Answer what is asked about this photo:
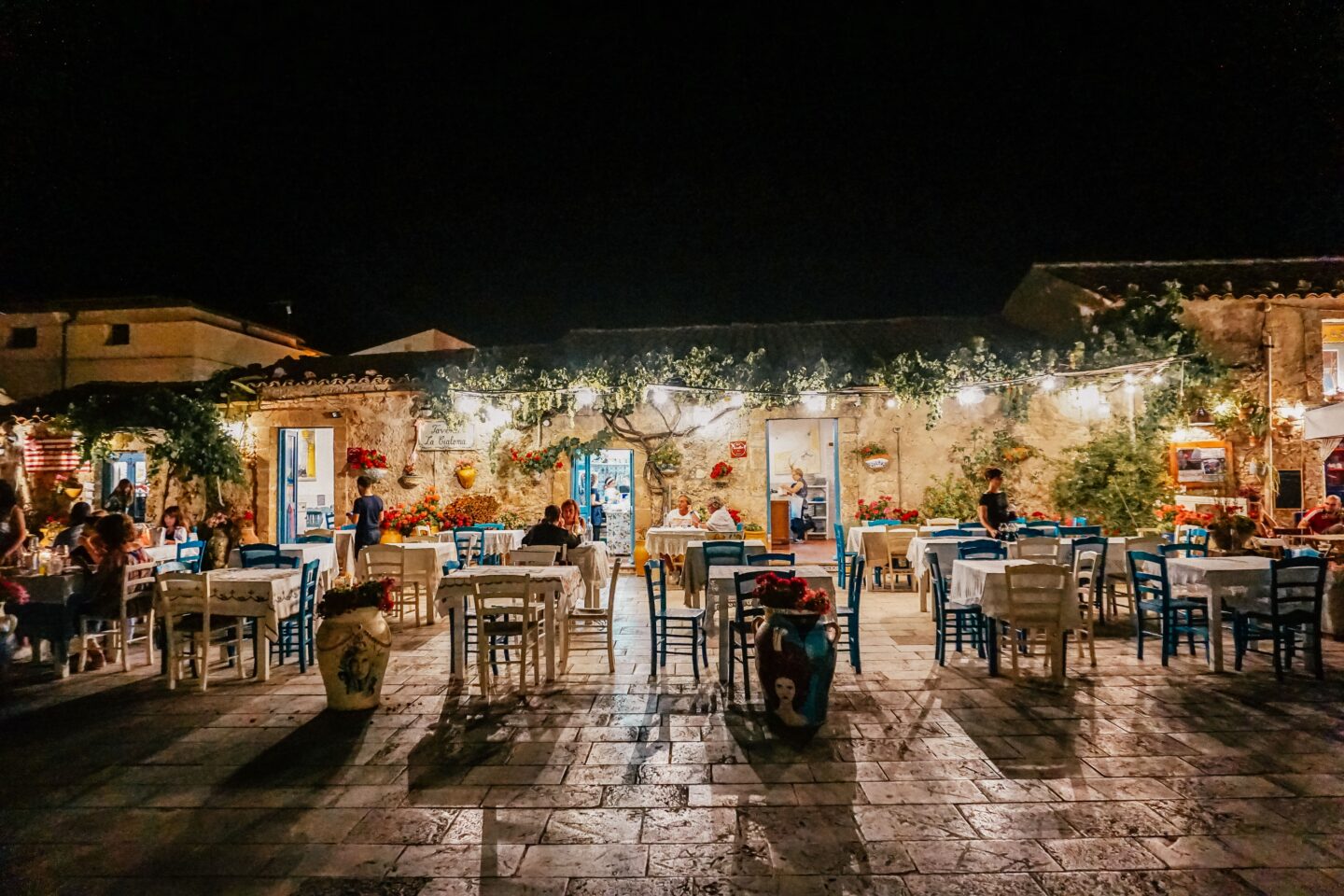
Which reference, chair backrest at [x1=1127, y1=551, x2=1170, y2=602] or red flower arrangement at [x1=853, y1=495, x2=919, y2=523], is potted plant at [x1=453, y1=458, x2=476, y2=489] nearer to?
red flower arrangement at [x1=853, y1=495, x2=919, y2=523]

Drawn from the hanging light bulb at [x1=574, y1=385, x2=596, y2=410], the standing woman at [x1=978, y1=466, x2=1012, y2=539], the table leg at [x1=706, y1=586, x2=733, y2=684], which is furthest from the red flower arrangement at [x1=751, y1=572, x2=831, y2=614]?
the hanging light bulb at [x1=574, y1=385, x2=596, y2=410]

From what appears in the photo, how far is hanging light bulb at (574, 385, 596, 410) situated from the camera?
1106cm

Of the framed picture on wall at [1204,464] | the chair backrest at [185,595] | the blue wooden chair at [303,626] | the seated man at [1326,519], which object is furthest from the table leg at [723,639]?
the framed picture on wall at [1204,464]

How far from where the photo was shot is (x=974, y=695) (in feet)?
16.4

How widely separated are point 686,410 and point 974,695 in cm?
725

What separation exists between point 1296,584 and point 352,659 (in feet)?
22.2

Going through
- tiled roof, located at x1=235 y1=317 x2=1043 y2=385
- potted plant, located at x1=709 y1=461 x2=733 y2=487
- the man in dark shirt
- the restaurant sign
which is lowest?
the man in dark shirt

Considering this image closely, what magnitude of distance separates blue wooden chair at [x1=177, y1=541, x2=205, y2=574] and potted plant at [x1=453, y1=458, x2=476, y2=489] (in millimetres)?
4143

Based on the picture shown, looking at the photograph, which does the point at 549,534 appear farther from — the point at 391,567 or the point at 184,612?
the point at 184,612

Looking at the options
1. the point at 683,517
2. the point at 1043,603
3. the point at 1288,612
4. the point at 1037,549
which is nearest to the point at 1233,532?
the point at 1288,612

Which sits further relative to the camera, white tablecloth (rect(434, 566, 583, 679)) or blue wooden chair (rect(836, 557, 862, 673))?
blue wooden chair (rect(836, 557, 862, 673))

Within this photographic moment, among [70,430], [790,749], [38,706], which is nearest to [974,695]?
[790,749]

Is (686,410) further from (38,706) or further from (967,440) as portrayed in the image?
(38,706)

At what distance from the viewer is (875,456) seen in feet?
36.8
